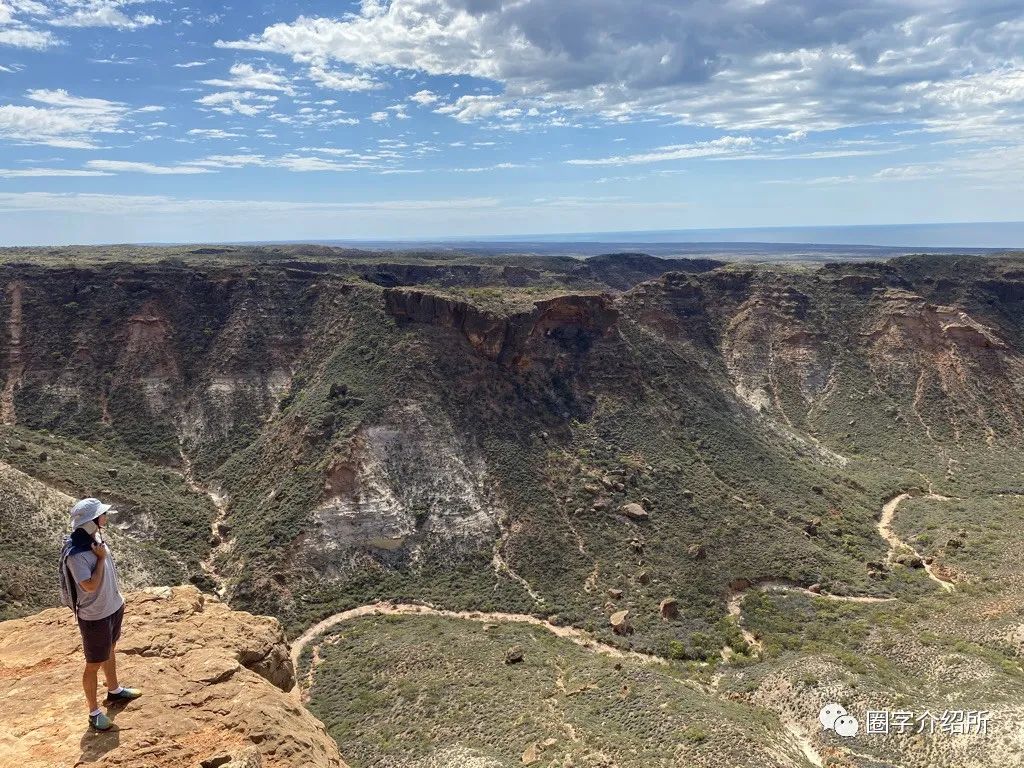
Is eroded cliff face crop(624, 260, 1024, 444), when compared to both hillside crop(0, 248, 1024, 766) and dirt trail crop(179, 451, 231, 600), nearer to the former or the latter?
hillside crop(0, 248, 1024, 766)

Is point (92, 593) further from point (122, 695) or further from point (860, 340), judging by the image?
point (860, 340)

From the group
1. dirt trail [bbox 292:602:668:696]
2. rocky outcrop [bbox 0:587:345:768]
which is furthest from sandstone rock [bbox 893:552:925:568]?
rocky outcrop [bbox 0:587:345:768]

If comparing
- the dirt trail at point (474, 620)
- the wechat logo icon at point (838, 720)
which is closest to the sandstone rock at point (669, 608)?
the dirt trail at point (474, 620)

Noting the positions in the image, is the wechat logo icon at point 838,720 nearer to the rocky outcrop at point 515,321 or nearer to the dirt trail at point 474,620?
the dirt trail at point 474,620

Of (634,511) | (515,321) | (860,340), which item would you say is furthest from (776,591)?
(860,340)

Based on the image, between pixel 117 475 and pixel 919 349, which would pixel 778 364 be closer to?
pixel 919 349
